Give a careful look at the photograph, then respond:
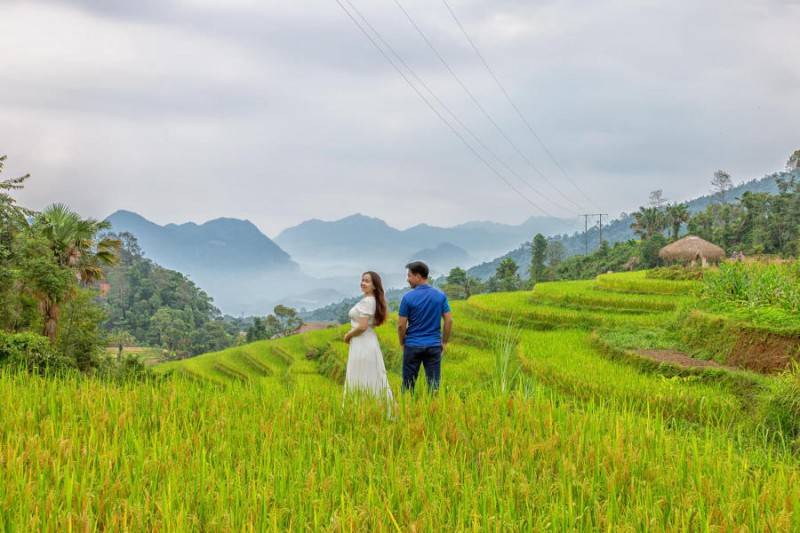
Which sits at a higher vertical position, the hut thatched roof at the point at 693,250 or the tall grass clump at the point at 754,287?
the hut thatched roof at the point at 693,250

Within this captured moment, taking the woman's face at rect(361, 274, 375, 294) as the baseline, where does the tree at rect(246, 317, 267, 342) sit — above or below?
below

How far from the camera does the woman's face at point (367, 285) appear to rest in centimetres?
634

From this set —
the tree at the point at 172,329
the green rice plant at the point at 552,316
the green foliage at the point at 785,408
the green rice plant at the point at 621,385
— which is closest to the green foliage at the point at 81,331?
the green rice plant at the point at 552,316

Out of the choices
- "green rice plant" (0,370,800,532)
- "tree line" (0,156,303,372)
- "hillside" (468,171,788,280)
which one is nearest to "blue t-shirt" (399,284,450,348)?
"green rice plant" (0,370,800,532)

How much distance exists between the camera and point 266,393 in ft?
18.3

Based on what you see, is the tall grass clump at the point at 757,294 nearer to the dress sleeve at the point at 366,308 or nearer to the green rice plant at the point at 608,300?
the green rice plant at the point at 608,300

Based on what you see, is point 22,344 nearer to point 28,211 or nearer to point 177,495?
point 177,495

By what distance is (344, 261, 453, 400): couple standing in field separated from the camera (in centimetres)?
638

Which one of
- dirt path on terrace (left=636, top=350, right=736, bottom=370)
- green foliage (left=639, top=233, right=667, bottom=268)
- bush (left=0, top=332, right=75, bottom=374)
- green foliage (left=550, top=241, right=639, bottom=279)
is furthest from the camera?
green foliage (left=550, top=241, right=639, bottom=279)

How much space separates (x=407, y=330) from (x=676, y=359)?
6343 millimetres

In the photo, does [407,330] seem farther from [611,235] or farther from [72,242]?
[611,235]

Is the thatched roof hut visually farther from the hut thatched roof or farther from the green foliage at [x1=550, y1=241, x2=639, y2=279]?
the green foliage at [x1=550, y1=241, x2=639, y2=279]

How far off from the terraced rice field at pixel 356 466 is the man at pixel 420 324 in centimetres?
101

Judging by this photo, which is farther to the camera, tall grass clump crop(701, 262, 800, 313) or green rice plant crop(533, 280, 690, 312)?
green rice plant crop(533, 280, 690, 312)
